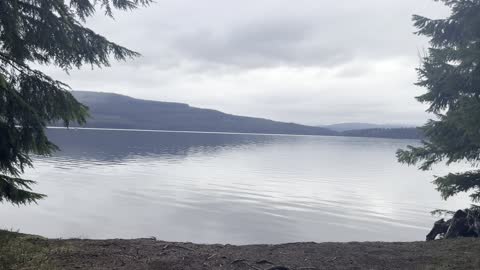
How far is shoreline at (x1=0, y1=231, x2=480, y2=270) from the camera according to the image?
7766mm

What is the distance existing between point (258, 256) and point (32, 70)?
6856 mm

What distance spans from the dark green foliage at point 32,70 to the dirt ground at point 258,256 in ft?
7.65

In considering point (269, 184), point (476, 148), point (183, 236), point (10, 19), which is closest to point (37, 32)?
point (10, 19)

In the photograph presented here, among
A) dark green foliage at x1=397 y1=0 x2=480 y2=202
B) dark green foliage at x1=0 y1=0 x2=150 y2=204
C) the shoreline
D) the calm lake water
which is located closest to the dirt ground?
the shoreline

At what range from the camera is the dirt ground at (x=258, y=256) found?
7.99 meters

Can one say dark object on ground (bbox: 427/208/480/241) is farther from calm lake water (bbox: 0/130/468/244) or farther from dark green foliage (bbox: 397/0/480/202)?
calm lake water (bbox: 0/130/468/244)

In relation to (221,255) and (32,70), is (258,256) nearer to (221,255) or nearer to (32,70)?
(221,255)

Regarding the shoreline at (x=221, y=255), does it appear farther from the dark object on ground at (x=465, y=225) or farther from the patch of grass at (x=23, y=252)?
the dark object on ground at (x=465, y=225)

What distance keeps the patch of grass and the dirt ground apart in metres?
0.21

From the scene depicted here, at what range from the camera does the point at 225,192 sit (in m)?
41.7

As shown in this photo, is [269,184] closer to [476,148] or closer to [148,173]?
[148,173]

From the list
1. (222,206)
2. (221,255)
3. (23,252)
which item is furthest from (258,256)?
(222,206)

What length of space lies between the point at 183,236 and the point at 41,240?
15326 millimetres

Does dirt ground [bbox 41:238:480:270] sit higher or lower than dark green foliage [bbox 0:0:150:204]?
lower
